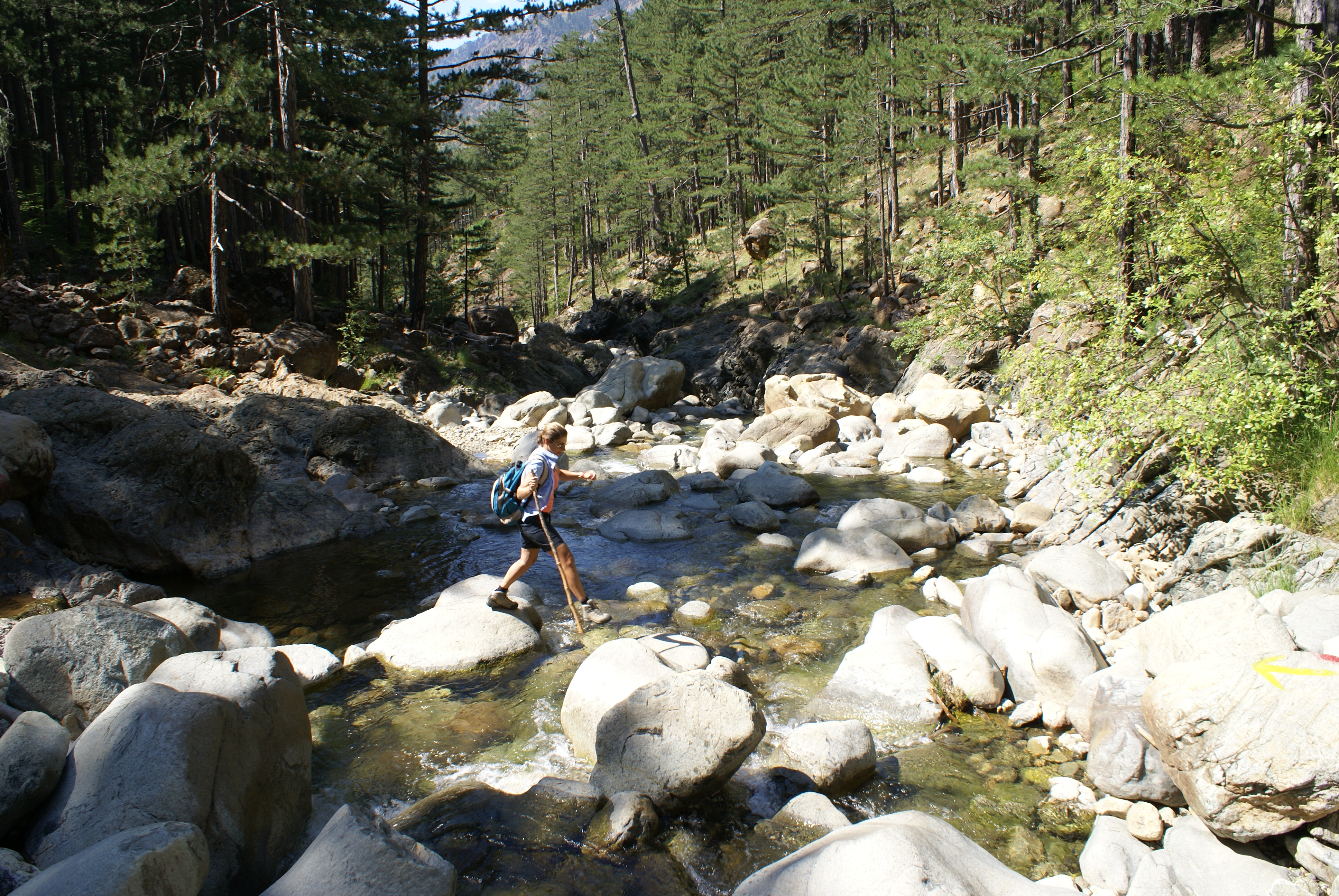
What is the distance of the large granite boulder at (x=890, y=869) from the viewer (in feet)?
9.70

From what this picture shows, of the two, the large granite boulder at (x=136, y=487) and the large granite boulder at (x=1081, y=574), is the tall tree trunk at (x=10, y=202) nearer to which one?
the large granite boulder at (x=136, y=487)

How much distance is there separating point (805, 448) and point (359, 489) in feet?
29.6

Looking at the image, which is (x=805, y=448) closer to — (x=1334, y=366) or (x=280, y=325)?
(x=1334, y=366)

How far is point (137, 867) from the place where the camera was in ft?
8.46

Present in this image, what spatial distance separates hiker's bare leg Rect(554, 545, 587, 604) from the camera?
680cm

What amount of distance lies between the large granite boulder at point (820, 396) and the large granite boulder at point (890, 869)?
46.8ft

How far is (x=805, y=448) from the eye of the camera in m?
15.9

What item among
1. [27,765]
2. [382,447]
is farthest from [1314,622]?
[382,447]

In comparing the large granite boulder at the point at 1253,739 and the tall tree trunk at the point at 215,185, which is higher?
the tall tree trunk at the point at 215,185

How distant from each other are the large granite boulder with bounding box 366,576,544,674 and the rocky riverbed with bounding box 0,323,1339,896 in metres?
0.04

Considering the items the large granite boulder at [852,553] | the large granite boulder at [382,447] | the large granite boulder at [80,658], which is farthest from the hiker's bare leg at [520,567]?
the large granite boulder at [382,447]

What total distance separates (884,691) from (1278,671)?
2378mm

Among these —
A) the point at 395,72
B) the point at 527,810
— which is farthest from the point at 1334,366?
the point at 395,72

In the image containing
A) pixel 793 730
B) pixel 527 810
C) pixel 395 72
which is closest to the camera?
pixel 527 810
